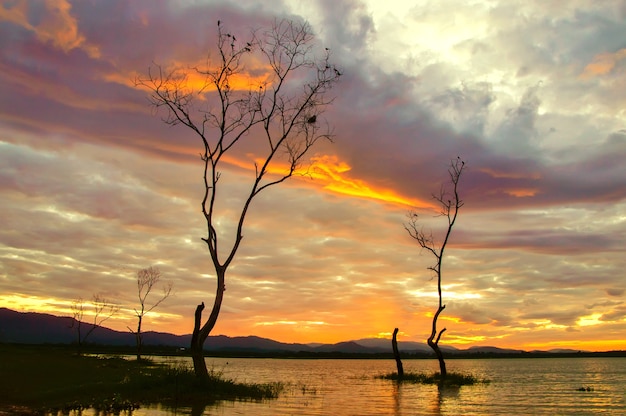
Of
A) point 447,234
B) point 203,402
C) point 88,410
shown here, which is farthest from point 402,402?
point 447,234

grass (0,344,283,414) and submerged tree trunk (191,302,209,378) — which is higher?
submerged tree trunk (191,302,209,378)

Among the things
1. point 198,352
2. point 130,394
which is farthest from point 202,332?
point 130,394

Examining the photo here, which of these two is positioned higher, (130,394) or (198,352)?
(198,352)

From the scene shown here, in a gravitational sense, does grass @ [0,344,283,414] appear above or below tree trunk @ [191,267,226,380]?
below

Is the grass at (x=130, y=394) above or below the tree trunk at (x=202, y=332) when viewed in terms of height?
below

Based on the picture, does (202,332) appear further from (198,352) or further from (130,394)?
(130,394)

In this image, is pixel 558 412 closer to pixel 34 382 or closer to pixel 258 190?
Answer: pixel 258 190

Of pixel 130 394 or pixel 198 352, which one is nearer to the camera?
pixel 130 394

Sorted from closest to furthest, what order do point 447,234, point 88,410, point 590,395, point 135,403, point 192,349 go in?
point 88,410, point 135,403, point 192,349, point 590,395, point 447,234

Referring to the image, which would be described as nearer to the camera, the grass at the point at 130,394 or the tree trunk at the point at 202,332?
the grass at the point at 130,394

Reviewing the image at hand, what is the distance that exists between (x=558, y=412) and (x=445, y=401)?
233 inches

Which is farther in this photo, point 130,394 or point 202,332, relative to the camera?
point 202,332

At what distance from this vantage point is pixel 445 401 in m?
30.2

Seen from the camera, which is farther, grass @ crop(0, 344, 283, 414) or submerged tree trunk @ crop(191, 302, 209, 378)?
submerged tree trunk @ crop(191, 302, 209, 378)
